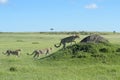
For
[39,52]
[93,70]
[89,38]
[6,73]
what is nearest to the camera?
[6,73]

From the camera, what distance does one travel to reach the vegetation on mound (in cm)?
2036

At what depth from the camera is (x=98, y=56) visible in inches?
807

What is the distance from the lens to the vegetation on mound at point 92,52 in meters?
20.4

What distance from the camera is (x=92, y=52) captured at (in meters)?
21.2

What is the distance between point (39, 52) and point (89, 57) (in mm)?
7302

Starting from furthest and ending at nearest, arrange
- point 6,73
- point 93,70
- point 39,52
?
point 39,52 → point 93,70 → point 6,73

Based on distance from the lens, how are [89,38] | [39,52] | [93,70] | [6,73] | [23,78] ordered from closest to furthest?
[23,78] < [6,73] < [93,70] < [89,38] < [39,52]

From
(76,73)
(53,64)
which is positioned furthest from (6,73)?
(53,64)

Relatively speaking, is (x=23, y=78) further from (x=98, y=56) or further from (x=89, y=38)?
(x=89, y=38)

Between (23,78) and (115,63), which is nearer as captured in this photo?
(23,78)

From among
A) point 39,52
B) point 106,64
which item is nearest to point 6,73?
point 106,64

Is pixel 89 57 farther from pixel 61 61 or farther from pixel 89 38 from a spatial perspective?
pixel 89 38

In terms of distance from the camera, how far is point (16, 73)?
16.0 m

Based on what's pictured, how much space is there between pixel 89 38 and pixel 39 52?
517 centimetres
